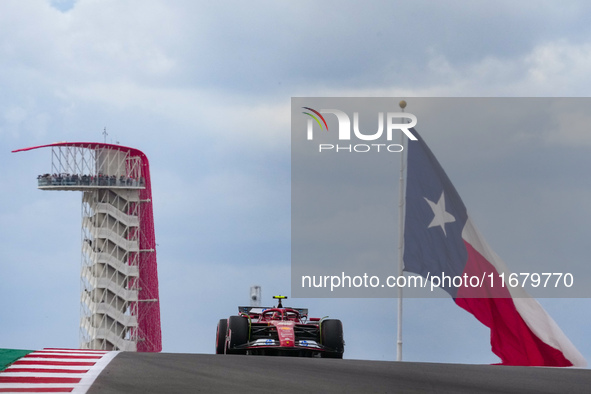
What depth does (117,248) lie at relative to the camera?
8331 cm

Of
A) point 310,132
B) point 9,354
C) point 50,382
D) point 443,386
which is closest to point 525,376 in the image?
point 443,386

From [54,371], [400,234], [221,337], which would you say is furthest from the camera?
[400,234]

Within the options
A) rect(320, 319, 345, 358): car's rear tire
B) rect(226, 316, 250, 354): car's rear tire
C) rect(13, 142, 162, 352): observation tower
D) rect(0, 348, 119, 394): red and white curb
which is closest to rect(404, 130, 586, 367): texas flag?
rect(320, 319, 345, 358): car's rear tire

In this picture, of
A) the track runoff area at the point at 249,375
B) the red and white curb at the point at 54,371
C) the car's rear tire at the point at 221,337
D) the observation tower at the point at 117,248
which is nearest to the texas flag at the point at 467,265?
the track runoff area at the point at 249,375

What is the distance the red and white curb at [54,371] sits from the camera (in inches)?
536

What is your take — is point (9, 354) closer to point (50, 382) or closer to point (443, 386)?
point (50, 382)

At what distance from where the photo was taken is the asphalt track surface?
547 inches

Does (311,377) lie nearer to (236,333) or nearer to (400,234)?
(236,333)

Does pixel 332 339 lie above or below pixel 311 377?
below

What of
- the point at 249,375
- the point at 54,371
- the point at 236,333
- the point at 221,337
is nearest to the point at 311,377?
the point at 249,375

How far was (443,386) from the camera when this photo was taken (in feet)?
48.3

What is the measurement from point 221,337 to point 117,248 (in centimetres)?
6317

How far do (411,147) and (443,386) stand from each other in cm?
1036

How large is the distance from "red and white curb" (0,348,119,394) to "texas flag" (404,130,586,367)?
8.98 metres
